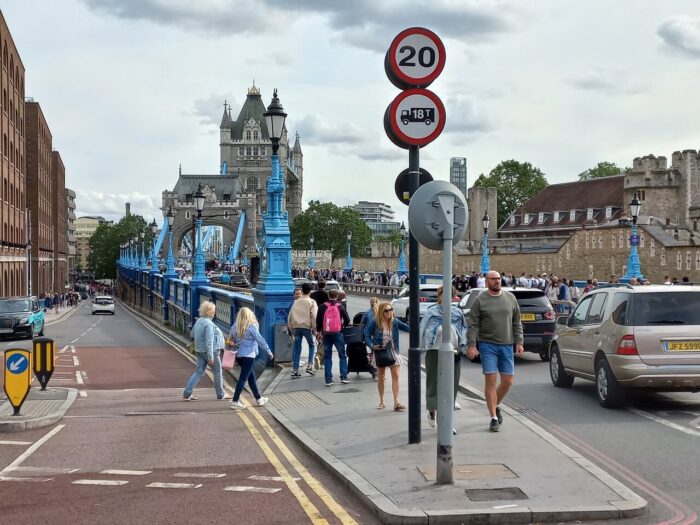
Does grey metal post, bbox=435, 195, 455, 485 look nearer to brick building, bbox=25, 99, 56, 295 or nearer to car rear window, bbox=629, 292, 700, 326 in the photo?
car rear window, bbox=629, 292, 700, 326

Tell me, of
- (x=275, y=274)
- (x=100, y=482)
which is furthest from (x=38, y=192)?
(x=100, y=482)

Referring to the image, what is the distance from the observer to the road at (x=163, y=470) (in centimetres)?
655

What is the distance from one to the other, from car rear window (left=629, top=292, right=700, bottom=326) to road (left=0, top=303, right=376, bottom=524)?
192 inches

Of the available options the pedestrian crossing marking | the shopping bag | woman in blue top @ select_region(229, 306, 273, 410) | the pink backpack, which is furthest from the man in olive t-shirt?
the pink backpack

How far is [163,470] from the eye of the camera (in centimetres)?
808

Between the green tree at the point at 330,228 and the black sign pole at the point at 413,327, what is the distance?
14126 centimetres

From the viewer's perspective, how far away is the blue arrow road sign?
36.4 feet

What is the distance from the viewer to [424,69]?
8.38 metres

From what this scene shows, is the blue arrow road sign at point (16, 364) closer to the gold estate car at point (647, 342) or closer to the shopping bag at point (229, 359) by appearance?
the shopping bag at point (229, 359)

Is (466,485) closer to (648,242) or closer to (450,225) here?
(450,225)

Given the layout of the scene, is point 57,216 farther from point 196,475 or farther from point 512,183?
point 196,475

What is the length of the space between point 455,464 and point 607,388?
13.5 ft

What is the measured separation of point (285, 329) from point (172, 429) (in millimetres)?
5581

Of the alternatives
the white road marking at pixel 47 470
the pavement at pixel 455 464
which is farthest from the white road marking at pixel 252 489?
the white road marking at pixel 47 470
